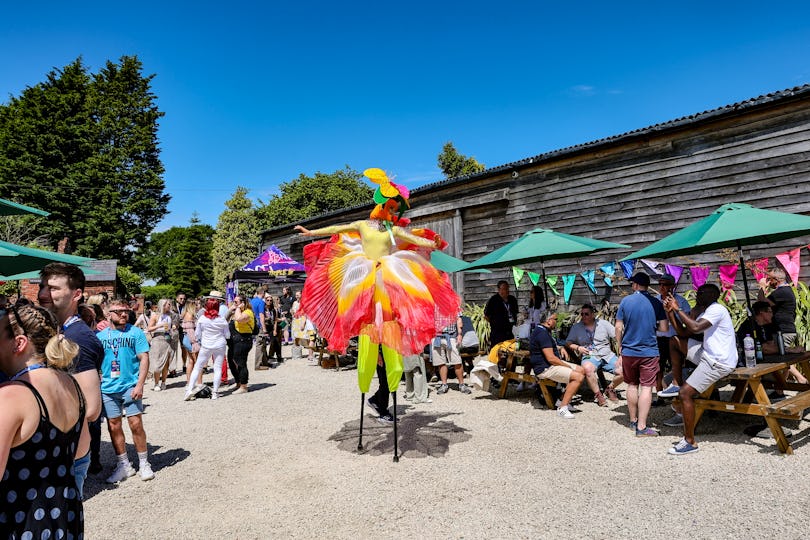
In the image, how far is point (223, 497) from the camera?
14.8ft

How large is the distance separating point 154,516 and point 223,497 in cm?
56

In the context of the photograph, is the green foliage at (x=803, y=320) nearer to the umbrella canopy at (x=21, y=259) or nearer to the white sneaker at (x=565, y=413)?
Result: the white sneaker at (x=565, y=413)

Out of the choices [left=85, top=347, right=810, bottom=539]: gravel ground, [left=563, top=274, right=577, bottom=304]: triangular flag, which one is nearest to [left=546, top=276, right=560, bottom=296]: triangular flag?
[left=563, top=274, right=577, bottom=304]: triangular flag

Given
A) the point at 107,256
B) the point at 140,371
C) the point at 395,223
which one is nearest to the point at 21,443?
the point at 140,371

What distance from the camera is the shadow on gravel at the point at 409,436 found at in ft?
18.4

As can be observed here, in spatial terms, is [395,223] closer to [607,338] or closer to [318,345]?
[607,338]

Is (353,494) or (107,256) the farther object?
(107,256)

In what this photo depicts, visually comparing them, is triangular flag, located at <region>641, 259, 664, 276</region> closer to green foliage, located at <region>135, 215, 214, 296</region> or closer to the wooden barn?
the wooden barn

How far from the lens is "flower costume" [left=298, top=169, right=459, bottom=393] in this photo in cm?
488

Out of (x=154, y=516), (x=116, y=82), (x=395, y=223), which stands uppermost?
(x=116, y=82)

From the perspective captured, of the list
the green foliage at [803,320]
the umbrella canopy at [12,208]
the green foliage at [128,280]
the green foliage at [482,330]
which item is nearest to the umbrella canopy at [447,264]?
the green foliage at [482,330]

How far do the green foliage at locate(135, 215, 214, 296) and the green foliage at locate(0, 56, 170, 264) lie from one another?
51.0ft

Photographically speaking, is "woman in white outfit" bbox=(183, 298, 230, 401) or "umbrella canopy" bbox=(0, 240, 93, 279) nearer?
"umbrella canopy" bbox=(0, 240, 93, 279)

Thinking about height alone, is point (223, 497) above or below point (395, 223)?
below
